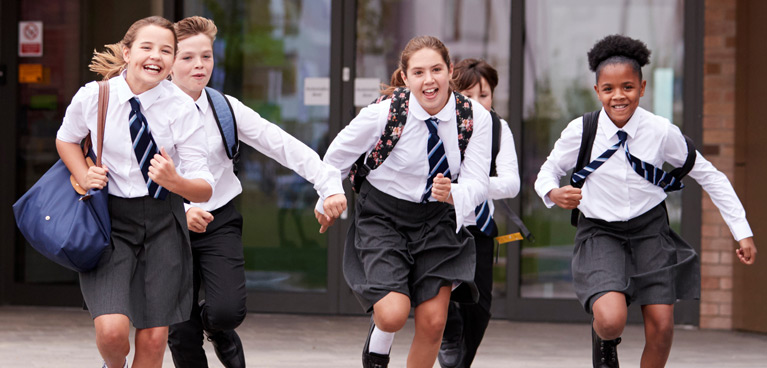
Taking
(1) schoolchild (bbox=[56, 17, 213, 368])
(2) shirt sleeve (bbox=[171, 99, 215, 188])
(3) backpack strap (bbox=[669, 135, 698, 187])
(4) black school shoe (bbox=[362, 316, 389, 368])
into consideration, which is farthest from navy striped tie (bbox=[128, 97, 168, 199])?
(3) backpack strap (bbox=[669, 135, 698, 187])

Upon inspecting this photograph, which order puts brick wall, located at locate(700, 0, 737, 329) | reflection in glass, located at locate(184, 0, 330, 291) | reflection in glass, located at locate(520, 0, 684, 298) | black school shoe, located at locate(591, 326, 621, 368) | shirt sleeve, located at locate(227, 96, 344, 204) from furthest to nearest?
1. reflection in glass, located at locate(184, 0, 330, 291)
2. reflection in glass, located at locate(520, 0, 684, 298)
3. brick wall, located at locate(700, 0, 737, 329)
4. black school shoe, located at locate(591, 326, 621, 368)
5. shirt sleeve, located at locate(227, 96, 344, 204)

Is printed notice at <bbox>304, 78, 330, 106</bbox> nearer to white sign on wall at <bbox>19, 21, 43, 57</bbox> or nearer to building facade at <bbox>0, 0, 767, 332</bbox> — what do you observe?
building facade at <bbox>0, 0, 767, 332</bbox>

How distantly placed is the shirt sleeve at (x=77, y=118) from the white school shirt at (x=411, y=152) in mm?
1192

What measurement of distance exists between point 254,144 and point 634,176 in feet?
5.77

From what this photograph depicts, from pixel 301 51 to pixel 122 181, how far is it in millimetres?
4781

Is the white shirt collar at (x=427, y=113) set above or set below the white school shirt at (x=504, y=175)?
above

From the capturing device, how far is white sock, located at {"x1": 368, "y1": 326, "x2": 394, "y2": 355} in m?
5.25

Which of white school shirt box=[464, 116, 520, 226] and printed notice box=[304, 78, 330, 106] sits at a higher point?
printed notice box=[304, 78, 330, 106]

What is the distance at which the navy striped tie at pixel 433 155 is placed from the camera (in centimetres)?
517

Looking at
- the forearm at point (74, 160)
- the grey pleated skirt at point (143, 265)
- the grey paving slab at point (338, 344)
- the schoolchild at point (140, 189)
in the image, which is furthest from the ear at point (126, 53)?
the grey paving slab at point (338, 344)

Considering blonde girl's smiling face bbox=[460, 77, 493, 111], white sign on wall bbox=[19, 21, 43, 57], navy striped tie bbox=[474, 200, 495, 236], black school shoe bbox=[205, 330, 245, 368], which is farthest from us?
white sign on wall bbox=[19, 21, 43, 57]

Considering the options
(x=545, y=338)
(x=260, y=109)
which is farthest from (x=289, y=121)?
(x=545, y=338)

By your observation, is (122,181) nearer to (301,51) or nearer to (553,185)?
(553,185)

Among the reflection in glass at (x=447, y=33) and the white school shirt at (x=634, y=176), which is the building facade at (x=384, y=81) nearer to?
the reflection in glass at (x=447, y=33)
